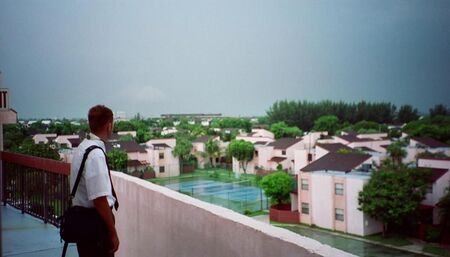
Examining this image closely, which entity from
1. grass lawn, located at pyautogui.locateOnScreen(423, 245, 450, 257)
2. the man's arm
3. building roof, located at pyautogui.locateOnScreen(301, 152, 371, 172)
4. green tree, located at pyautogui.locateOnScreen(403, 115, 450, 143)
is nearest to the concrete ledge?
building roof, located at pyautogui.locateOnScreen(301, 152, 371, 172)

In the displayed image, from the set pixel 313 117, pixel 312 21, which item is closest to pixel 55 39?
pixel 313 117

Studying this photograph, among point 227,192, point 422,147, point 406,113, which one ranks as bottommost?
point 227,192

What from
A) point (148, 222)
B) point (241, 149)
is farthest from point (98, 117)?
point (241, 149)

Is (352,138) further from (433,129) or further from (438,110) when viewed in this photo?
(433,129)

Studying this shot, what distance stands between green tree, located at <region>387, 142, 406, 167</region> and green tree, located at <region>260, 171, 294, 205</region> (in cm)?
560

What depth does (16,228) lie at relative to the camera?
253cm

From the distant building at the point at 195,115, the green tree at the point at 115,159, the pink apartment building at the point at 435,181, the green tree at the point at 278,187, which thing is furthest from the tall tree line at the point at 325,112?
the green tree at the point at 115,159

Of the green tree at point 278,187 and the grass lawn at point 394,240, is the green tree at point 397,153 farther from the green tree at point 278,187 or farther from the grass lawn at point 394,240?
the green tree at point 278,187

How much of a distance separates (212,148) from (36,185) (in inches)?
965

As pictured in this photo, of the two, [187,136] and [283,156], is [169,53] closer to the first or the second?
[187,136]

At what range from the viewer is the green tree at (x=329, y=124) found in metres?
24.3

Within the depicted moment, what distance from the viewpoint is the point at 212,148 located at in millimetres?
27188

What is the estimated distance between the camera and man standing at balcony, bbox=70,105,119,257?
3.77ft

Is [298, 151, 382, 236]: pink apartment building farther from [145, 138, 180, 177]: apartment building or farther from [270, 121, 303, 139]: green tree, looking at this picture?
[270, 121, 303, 139]: green tree
